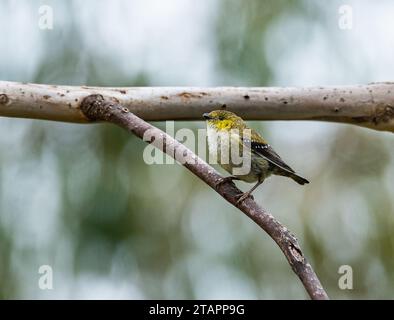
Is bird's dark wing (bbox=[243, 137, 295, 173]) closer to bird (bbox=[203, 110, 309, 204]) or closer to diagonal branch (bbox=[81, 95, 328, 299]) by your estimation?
bird (bbox=[203, 110, 309, 204])

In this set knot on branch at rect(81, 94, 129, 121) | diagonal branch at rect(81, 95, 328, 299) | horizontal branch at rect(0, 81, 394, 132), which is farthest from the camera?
horizontal branch at rect(0, 81, 394, 132)

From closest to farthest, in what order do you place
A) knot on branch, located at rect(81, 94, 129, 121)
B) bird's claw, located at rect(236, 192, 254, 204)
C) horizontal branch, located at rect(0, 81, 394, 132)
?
bird's claw, located at rect(236, 192, 254, 204)
knot on branch, located at rect(81, 94, 129, 121)
horizontal branch, located at rect(0, 81, 394, 132)

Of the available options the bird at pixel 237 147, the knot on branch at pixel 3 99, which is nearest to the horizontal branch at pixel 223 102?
the knot on branch at pixel 3 99

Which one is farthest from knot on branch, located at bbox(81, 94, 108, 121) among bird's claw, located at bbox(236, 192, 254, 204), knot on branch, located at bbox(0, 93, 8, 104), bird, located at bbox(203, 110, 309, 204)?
bird's claw, located at bbox(236, 192, 254, 204)

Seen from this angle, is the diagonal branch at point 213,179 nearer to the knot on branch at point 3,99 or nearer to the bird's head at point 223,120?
the knot on branch at point 3,99

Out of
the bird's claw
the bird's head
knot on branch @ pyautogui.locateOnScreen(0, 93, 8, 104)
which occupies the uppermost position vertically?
knot on branch @ pyautogui.locateOnScreen(0, 93, 8, 104)

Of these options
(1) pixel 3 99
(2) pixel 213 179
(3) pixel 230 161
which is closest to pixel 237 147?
(3) pixel 230 161
